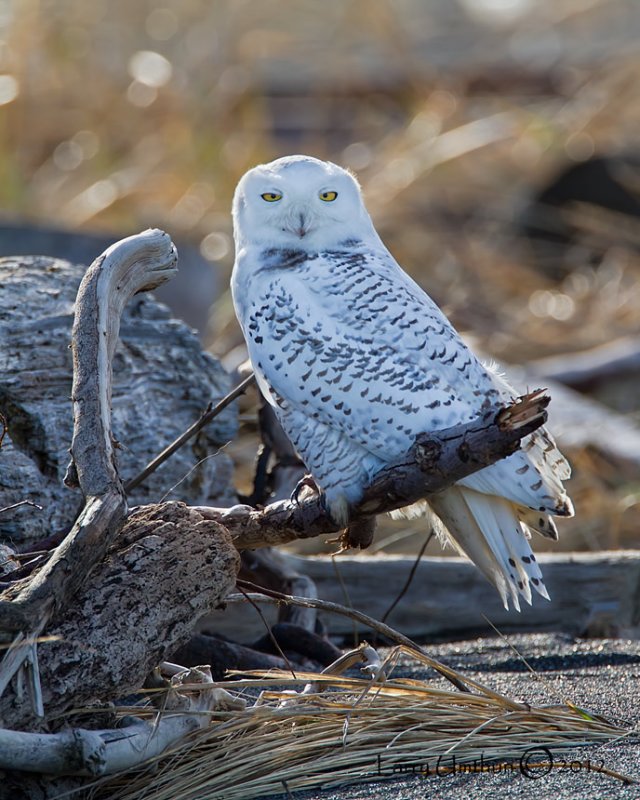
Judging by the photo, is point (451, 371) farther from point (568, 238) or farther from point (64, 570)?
point (568, 238)

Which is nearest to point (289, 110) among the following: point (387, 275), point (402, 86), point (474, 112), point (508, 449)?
point (402, 86)

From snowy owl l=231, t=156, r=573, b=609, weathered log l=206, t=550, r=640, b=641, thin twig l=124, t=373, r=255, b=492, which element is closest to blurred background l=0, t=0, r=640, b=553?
weathered log l=206, t=550, r=640, b=641

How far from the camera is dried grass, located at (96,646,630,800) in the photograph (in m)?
2.60

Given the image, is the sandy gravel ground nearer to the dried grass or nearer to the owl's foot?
the dried grass

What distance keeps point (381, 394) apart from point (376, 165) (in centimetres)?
790

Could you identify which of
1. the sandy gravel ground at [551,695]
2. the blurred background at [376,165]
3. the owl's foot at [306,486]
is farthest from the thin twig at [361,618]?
the blurred background at [376,165]

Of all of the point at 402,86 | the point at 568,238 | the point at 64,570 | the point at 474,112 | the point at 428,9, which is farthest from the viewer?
the point at 428,9

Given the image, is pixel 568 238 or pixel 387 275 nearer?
pixel 387 275

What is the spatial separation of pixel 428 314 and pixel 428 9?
16676 millimetres

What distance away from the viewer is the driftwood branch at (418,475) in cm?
256

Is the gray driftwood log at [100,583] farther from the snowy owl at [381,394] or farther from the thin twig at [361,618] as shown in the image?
the snowy owl at [381,394]

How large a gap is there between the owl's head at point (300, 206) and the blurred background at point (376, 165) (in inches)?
136

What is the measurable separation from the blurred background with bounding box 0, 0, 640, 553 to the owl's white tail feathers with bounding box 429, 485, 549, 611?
11.9ft

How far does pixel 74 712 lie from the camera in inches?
100
